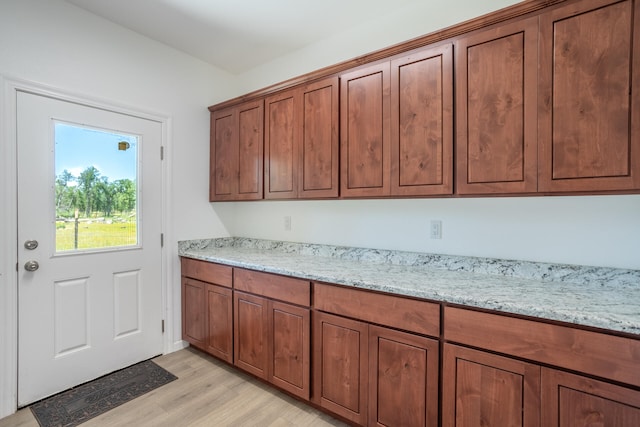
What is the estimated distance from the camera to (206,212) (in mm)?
3080

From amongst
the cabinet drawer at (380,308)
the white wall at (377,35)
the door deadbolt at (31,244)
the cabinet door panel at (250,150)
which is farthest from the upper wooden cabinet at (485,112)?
the door deadbolt at (31,244)

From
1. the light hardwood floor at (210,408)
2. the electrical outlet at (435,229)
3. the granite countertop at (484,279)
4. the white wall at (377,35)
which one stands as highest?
the white wall at (377,35)

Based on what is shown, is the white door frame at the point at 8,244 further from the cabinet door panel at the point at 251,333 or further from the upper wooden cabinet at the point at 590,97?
the upper wooden cabinet at the point at 590,97

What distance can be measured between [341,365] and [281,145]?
1.66 m

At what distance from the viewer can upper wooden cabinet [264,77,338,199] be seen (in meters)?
2.17

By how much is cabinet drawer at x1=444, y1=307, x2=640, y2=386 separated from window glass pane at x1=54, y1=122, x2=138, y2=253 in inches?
98.7

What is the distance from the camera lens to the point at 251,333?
226 cm

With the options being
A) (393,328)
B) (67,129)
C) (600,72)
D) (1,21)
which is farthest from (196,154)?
(600,72)

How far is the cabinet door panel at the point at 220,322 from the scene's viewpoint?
2.42m

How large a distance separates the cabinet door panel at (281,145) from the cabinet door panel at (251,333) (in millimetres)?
857

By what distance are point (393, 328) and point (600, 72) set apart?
1.50 m

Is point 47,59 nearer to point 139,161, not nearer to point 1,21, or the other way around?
point 1,21

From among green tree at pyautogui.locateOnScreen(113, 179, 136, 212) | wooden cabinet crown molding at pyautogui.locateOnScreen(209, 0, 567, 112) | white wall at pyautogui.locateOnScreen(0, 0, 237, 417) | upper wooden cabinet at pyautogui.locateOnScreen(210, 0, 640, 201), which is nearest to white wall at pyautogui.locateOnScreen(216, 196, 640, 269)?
upper wooden cabinet at pyautogui.locateOnScreen(210, 0, 640, 201)

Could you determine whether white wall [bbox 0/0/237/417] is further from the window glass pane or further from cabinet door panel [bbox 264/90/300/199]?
cabinet door panel [bbox 264/90/300/199]
